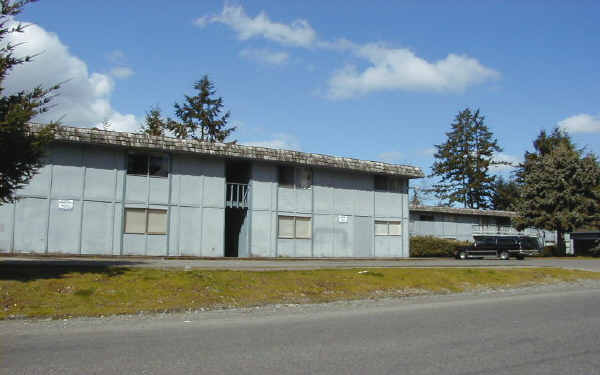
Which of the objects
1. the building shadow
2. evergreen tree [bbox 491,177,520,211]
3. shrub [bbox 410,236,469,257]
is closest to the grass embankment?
the building shadow

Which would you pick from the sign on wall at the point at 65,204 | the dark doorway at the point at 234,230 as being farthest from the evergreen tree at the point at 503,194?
the sign on wall at the point at 65,204

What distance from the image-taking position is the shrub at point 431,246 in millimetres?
39656

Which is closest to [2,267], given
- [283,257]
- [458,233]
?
[283,257]

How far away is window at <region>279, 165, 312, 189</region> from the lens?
1171 inches

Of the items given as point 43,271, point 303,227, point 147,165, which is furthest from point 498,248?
point 43,271

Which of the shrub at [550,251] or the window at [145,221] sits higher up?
the window at [145,221]

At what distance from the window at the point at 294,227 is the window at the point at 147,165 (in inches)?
278

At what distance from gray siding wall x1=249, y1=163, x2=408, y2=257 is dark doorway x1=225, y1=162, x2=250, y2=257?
0.64 meters

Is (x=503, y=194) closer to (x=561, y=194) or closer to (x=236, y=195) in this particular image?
(x=561, y=194)

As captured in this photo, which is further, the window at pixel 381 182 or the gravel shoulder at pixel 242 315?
the window at pixel 381 182

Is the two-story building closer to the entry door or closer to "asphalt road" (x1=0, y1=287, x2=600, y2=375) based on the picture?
the entry door

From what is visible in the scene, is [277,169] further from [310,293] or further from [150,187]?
[310,293]

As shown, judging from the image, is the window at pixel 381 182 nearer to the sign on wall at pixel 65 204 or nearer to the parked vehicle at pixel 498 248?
the parked vehicle at pixel 498 248

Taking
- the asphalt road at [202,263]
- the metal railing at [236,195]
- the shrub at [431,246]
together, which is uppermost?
the metal railing at [236,195]
